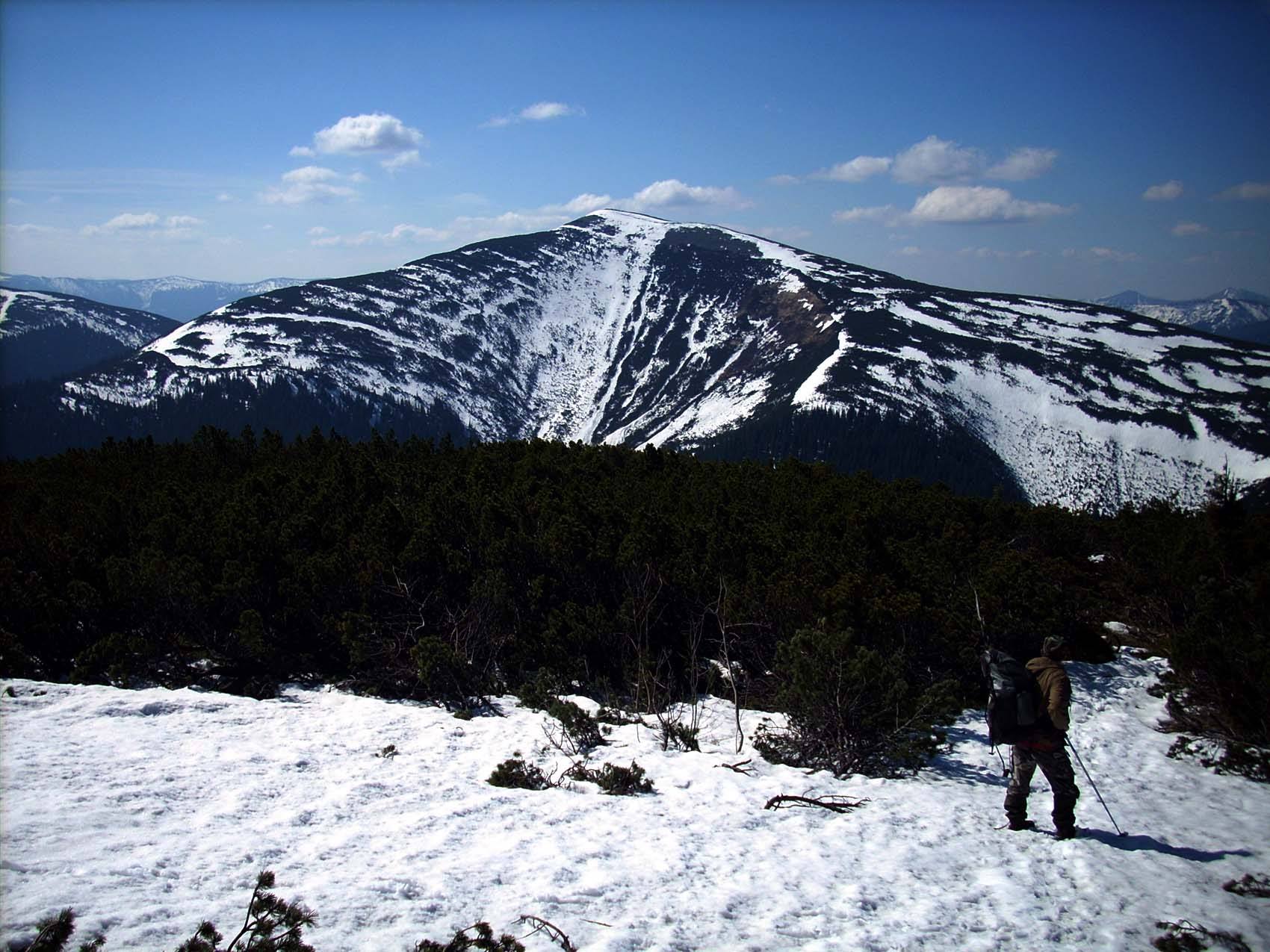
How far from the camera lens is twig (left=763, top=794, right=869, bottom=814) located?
841 centimetres

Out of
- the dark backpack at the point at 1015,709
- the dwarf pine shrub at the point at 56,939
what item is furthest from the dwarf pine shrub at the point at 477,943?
the dark backpack at the point at 1015,709

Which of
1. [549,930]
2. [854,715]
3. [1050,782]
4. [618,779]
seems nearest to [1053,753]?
[1050,782]

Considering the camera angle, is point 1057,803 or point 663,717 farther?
point 663,717

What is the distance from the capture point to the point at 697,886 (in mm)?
6535

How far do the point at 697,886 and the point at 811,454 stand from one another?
111453mm

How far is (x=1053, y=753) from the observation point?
7.44m

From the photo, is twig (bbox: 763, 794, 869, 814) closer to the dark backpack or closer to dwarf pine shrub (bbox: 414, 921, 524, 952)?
the dark backpack

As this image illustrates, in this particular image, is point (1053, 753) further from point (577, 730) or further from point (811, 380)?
point (811, 380)

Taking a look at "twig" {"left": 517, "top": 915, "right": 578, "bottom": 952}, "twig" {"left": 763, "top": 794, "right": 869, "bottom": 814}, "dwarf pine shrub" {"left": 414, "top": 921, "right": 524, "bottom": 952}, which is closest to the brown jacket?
"twig" {"left": 763, "top": 794, "right": 869, "bottom": 814}

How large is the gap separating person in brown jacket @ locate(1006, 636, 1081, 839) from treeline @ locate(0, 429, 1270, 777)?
2.07 meters

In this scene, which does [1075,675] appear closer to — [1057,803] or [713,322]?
[1057,803]

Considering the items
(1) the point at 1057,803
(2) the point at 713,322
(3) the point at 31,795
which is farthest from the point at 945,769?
(2) the point at 713,322

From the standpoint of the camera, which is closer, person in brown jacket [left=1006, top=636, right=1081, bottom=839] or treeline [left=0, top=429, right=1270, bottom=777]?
person in brown jacket [left=1006, top=636, right=1081, bottom=839]

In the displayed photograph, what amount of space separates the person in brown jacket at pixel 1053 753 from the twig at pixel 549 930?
509 centimetres
